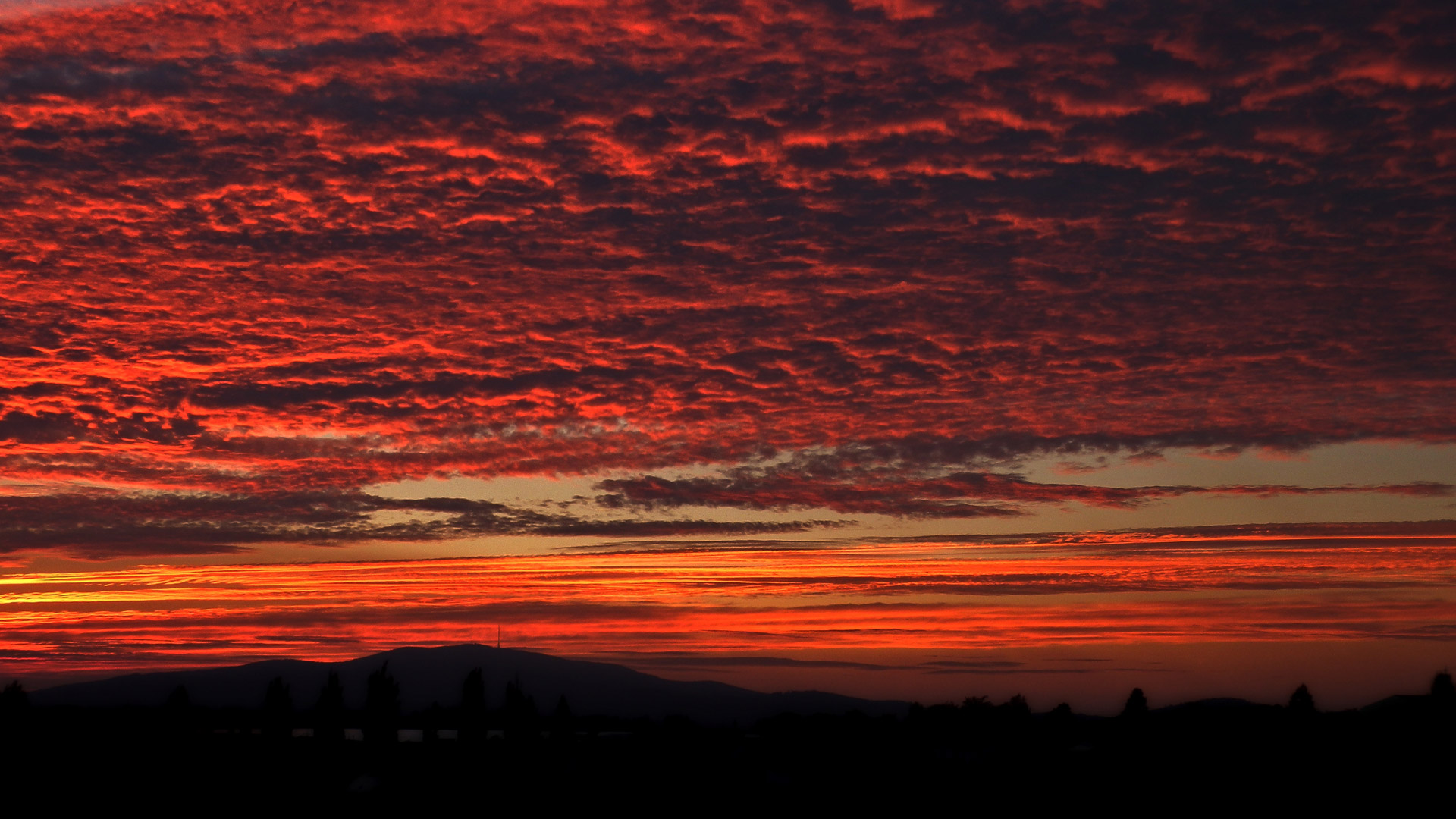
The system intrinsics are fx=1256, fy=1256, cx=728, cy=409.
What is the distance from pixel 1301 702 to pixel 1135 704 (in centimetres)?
2955

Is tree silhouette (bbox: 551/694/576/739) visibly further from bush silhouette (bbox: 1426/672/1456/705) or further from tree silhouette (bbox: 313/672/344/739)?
bush silhouette (bbox: 1426/672/1456/705)

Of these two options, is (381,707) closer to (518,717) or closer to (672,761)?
(518,717)

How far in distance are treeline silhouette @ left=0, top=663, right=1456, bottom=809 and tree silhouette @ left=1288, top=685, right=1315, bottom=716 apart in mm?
8369

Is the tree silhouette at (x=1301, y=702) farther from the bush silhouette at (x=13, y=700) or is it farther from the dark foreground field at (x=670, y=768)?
the bush silhouette at (x=13, y=700)

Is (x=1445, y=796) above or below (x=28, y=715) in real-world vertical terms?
below

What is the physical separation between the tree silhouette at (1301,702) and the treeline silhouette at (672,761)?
837cm

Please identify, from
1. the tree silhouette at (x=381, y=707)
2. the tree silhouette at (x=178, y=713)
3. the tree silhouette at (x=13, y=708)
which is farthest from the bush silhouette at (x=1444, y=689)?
the tree silhouette at (x=13, y=708)

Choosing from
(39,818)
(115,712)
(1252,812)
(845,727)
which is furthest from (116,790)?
(1252,812)

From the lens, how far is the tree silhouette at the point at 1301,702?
160188 millimetres

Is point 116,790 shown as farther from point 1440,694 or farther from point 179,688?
point 1440,694

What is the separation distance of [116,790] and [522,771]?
38.7 meters

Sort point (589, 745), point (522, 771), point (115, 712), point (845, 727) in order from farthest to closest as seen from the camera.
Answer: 1. point (845, 727)
2. point (115, 712)
3. point (589, 745)
4. point (522, 771)

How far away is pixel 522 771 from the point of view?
407ft

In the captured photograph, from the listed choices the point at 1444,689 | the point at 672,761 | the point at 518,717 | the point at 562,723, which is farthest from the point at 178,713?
the point at 1444,689
